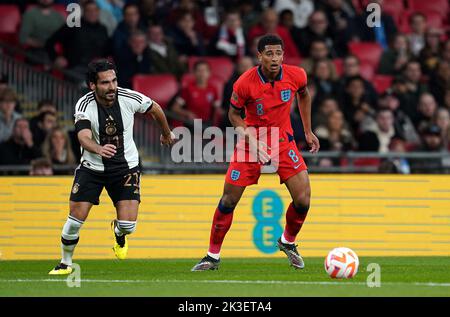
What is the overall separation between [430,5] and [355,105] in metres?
5.74

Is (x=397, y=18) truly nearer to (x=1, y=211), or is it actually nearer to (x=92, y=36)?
(x=92, y=36)

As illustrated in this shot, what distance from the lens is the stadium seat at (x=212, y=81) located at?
19.7m

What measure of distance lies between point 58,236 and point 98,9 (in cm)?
502

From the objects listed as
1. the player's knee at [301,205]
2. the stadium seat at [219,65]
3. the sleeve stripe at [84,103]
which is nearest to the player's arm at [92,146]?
the sleeve stripe at [84,103]

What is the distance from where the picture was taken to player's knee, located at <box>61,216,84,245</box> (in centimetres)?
1241

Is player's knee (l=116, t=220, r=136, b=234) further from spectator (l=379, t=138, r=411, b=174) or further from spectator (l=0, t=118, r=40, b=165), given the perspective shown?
spectator (l=379, t=138, r=411, b=174)

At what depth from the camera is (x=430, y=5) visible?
2441cm

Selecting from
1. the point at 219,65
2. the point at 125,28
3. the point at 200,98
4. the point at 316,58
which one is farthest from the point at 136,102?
the point at 219,65

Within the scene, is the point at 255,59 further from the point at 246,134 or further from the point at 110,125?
the point at 110,125

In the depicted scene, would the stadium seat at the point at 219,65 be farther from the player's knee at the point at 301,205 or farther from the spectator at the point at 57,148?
the player's knee at the point at 301,205

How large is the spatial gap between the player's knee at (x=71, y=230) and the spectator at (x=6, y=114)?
5.27 metres

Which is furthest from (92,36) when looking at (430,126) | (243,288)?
(243,288)

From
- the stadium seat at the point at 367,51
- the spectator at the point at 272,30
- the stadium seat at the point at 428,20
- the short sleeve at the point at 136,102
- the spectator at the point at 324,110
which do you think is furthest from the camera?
the stadium seat at the point at 428,20

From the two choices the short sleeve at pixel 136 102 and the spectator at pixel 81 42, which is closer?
the short sleeve at pixel 136 102
